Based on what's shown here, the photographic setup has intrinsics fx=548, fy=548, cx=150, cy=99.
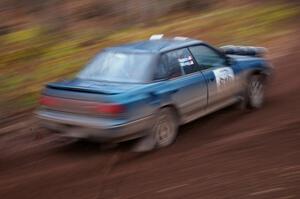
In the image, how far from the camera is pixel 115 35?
52.5 feet

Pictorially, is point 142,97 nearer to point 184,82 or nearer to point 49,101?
point 184,82

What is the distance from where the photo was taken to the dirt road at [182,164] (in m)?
5.84

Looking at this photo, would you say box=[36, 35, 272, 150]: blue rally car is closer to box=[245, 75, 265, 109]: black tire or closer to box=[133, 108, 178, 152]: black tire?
box=[133, 108, 178, 152]: black tire

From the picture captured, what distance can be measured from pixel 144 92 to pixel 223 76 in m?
1.75

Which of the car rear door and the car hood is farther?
the car rear door

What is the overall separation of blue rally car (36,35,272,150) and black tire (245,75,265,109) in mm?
314

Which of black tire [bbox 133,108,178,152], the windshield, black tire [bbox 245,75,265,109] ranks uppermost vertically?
the windshield

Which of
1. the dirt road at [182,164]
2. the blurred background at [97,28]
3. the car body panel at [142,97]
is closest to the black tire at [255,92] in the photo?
the dirt road at [182,164]

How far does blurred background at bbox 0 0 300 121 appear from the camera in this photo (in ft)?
43.2

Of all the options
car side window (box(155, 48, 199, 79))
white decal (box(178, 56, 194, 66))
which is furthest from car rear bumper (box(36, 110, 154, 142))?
white decal (box(178, 56, 194, 66))

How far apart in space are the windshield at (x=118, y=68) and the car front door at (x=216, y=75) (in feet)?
3.15

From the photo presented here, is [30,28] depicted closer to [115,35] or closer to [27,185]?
[115,35]

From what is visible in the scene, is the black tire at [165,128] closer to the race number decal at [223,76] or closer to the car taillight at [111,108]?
the car taillight at [111,108]

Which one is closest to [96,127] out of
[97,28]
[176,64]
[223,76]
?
[176,64]
